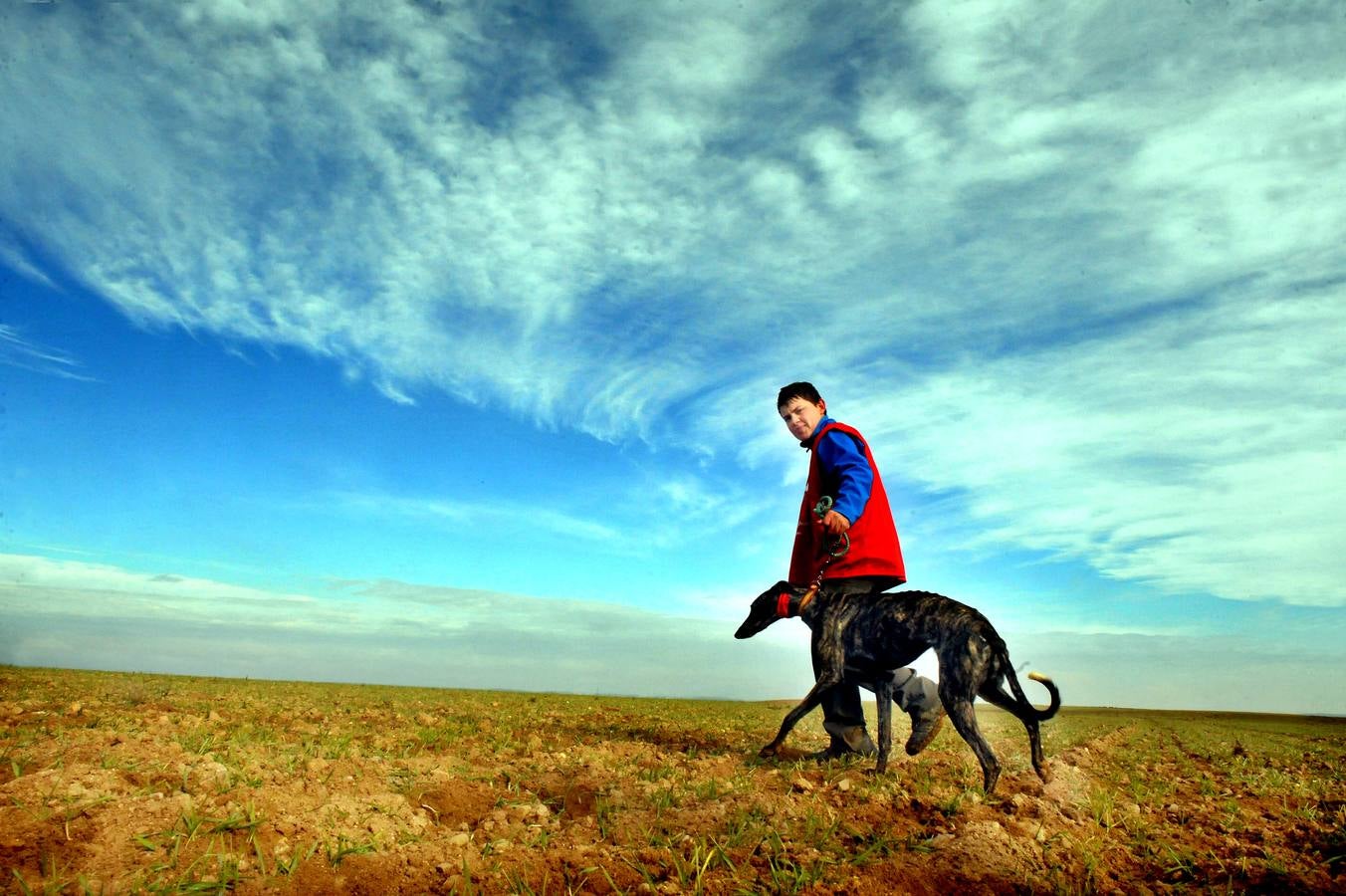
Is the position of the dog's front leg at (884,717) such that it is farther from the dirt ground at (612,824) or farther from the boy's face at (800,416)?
the boy's face at (800,416)

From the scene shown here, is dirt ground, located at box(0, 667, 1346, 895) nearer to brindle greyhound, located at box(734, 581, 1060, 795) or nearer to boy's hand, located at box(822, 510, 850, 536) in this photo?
brindle greyhound, located at box(734, 581, 1060, 795)

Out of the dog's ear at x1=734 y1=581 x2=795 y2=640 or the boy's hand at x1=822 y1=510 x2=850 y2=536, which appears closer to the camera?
the boy's hand at x1=822 y1=510 x2=850 y2=536

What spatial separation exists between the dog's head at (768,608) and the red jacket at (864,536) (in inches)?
10.9

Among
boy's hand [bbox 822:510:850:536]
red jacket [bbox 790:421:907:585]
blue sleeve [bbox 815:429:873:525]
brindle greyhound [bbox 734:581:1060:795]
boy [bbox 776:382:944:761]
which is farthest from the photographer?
red jacket [bbox 790:421:907:585]

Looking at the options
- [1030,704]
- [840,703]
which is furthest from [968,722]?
[840,703]

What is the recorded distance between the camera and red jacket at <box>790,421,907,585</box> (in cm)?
625

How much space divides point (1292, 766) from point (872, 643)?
5.87m

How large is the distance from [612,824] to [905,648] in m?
2.81

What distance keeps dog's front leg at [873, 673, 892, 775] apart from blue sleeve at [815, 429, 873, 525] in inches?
55.7

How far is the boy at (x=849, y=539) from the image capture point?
612cm

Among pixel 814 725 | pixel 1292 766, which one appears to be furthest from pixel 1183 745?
pixel 814 725

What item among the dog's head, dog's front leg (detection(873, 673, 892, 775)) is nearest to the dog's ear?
the dog's head

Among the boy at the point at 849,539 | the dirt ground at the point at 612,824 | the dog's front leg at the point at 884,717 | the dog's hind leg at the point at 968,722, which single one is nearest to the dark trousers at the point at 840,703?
the boy at the point at 849,539

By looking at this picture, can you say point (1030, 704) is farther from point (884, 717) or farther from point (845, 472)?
point (845, 472)
